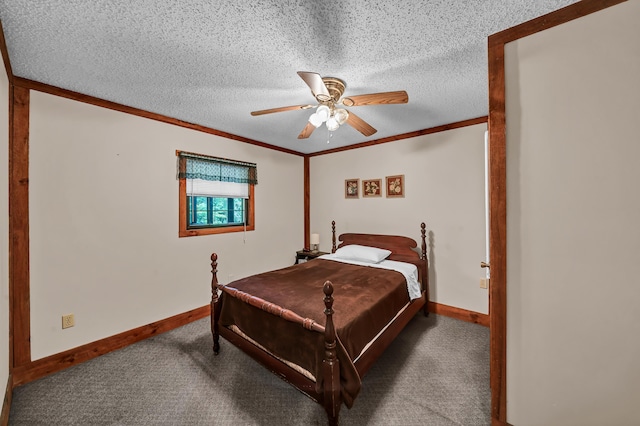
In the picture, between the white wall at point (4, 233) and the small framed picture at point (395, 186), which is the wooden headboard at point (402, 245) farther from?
the white wall at point (4, 233)

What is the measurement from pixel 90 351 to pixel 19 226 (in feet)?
4.11

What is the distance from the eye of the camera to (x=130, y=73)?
6.50 ft

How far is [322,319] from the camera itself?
68.2 inches

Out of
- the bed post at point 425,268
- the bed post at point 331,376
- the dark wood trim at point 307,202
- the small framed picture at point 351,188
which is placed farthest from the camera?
the dark wood trim at point 307,202

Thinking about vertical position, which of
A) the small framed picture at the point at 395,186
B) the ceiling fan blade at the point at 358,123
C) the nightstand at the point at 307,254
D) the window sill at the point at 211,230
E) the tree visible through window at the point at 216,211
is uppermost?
the ceiling fan blade at the point at 358,123

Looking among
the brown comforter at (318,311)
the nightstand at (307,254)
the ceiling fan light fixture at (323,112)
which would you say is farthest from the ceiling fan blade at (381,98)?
the nightstand at (307,254)

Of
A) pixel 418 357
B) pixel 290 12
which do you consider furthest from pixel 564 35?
pixel 418 357

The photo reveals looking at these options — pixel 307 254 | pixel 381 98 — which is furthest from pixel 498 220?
pixel 307 254

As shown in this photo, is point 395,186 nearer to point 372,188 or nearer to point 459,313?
point 372,188

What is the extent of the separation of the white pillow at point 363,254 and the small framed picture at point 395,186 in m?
0.84

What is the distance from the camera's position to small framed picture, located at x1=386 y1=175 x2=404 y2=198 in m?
3.64

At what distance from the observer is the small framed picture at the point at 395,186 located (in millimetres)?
3639

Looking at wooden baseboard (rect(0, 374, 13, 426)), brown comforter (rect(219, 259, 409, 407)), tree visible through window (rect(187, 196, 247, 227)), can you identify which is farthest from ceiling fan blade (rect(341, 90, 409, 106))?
wooden baseboard (rect(0, 374, 13, 426))

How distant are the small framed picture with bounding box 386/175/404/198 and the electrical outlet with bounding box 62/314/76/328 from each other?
3.79 meters
